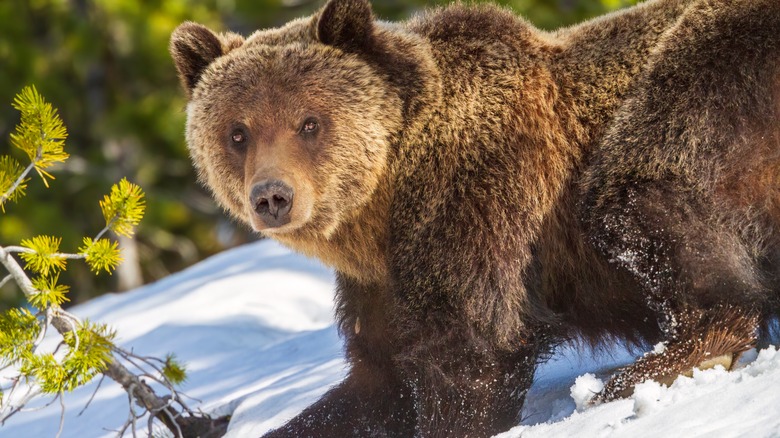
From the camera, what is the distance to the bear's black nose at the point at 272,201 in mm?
5148

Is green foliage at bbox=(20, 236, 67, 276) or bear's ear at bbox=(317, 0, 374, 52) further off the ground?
bear's ear at bbox=(317, 0, 374, 52)

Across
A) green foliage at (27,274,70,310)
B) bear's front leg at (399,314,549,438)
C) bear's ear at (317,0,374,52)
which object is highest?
bear's ear at (317,0,374,52)

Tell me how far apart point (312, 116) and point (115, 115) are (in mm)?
14638

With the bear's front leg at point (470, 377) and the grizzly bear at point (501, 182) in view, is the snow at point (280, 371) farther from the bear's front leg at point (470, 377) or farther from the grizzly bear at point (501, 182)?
the grizzly bear at point (501, 182)

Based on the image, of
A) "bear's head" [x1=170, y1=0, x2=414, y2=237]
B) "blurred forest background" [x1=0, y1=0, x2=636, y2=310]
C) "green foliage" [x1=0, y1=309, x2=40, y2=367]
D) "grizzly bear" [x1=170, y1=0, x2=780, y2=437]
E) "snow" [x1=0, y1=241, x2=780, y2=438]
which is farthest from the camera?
"blurred forest background" [x1=0, y1=0, x2=636, y2=310]

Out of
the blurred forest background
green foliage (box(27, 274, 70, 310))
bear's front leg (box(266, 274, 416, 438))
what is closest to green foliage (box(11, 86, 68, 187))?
green foliage (box(27, 274, 70, 310))

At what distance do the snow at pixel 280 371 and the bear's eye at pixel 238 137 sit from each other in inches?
64.0

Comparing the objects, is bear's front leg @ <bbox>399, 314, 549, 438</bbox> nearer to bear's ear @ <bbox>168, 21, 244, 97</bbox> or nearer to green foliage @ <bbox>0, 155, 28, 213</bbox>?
bear's ear @ <bbox>168, 21, 244, 97</bbox>

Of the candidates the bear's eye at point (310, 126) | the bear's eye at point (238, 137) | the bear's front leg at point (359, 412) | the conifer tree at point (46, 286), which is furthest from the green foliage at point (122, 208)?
the bear's front leg at point (359, 412)

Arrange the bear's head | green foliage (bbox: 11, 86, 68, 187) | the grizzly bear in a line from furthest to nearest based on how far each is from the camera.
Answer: the bear's head < green foliage (bbox: 11, 86, 68, 187) < the grizzly bear

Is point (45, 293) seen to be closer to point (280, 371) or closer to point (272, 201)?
point (272, 201)

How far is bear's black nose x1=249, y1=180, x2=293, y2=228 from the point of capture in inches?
203

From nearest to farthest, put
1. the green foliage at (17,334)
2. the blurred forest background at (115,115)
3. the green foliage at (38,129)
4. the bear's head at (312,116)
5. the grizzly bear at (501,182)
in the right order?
1. the grizzly bear at (501,182)
2. the green foliage at (17,334)
3. the green foliage at (38,129)
4. the bear's head at (312,116)
5. the blurred forest background at (115,115)

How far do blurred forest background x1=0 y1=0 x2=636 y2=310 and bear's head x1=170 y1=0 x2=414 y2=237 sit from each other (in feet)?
42.5
